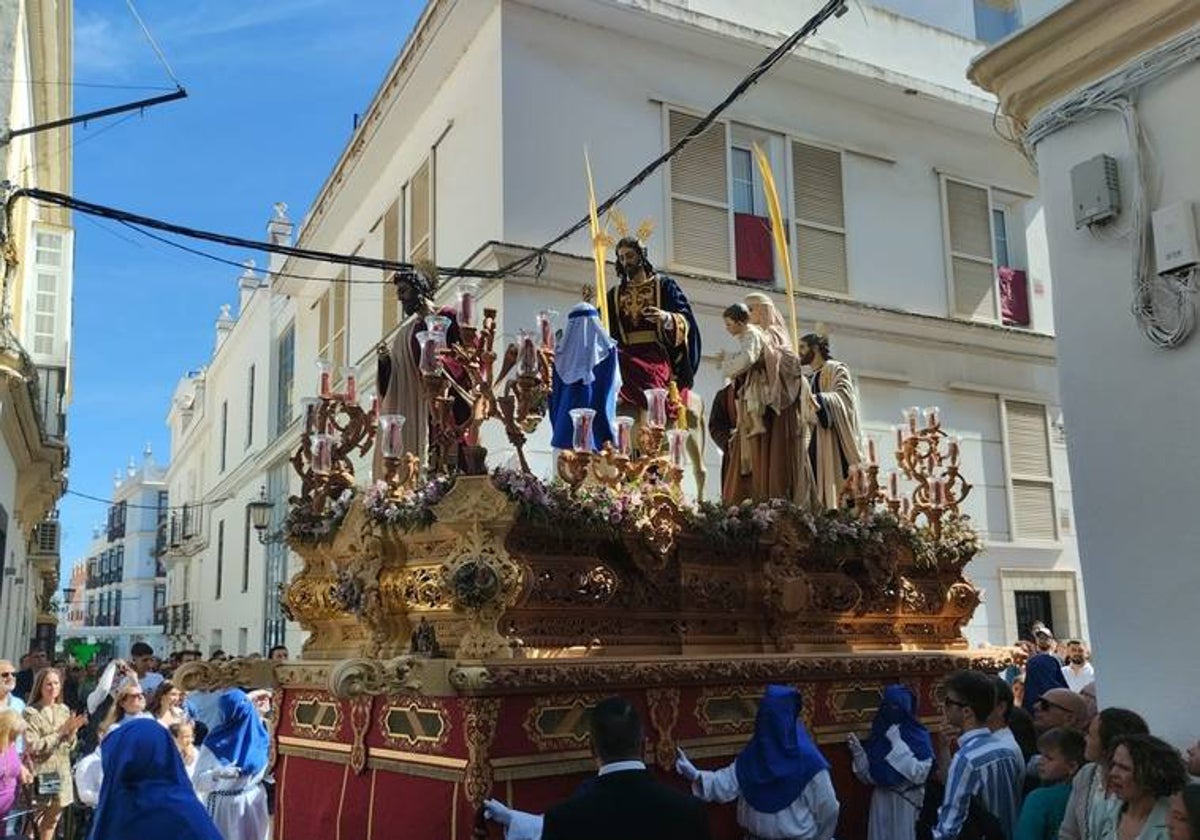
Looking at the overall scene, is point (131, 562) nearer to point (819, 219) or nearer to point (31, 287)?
point (31, 287)

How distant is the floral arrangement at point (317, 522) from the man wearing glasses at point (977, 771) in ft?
11.6

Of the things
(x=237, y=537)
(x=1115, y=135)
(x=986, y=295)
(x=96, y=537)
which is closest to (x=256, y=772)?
(x=1115, y=135)

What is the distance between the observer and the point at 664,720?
5.91 metres

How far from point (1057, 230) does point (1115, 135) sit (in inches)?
21.1

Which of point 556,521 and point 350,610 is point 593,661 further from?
point 350,610

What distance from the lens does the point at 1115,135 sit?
544 cm

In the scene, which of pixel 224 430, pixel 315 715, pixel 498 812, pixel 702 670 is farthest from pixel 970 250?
pixel 224 430

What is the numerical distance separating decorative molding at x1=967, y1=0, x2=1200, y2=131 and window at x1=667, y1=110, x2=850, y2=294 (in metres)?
6.47

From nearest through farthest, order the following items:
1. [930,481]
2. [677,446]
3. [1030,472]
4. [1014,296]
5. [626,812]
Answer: [626,812], [677,446], [930,481], [1030,472], [1014,296]

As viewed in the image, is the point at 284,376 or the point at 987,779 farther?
the point at 284,376

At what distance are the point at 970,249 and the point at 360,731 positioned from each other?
37.2 feet

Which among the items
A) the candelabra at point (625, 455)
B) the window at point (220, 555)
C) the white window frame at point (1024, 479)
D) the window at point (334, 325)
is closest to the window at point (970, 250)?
the white window frame at point (1024, 479)

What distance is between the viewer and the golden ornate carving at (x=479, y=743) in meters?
5.11

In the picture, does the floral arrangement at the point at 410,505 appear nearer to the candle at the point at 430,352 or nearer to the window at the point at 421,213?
the candle at the point at 430,352
